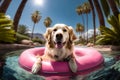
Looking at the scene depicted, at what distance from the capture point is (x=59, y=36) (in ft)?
17.3

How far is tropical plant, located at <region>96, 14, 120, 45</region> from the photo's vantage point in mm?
17880

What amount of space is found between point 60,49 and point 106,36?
13.4 metres

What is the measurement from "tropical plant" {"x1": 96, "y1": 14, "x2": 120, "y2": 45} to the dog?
41.1ft

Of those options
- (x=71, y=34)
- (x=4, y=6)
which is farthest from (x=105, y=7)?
(x=71, y=34)

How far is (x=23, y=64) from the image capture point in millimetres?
6848

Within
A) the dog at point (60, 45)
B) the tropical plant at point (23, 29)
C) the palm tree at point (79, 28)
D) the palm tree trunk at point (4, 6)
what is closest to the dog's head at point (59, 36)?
the dog at point (60, 45)

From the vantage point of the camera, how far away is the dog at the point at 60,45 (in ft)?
17.9

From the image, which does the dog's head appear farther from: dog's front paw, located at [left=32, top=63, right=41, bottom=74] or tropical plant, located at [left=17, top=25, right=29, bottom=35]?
tropical plant, located at [left=17, top=25, right=29, bottom=35]

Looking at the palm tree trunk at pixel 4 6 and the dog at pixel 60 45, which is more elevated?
the palm tree trunk at pixel 4 6

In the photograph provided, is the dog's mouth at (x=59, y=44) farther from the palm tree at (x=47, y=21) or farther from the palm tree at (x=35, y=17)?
the palm tree at (x=47, y=21)

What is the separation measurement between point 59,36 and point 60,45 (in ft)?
1.15

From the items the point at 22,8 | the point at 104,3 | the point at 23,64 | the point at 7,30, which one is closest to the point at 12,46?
the point at 7,30

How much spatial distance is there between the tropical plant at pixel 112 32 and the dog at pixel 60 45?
41.1 ft

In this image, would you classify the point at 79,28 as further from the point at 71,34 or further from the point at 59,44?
the point at 59,44
